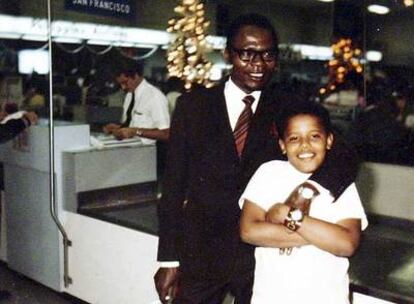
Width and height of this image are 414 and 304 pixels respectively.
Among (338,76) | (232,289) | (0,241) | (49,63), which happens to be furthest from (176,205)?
(338,76)

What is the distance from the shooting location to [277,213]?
1.50 meters

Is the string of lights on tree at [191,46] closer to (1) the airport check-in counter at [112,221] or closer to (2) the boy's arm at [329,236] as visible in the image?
(1) the airport check-in counter at [112,221]

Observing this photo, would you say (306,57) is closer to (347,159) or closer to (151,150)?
(151,150)

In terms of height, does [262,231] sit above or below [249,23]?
below

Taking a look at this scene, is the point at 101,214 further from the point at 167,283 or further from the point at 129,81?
the point at 167,283

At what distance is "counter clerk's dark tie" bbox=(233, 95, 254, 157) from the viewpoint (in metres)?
1.92

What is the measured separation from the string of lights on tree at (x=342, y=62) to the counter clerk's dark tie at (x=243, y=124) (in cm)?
600

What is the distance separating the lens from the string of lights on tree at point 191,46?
Answer: 16.9 ft

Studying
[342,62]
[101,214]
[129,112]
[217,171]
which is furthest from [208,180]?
[342,62]

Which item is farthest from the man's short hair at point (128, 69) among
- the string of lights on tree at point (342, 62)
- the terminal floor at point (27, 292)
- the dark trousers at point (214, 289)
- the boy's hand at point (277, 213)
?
the string of lights on tree at point (342, 62)

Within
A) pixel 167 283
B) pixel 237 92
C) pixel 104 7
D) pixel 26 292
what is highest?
pixel 104 7

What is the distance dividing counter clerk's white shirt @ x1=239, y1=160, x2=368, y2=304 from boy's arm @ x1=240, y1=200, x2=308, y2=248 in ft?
0.09

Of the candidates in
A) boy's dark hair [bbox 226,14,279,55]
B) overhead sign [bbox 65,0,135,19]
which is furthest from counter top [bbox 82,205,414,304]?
overhead sign [bbox 65,0,135,19]

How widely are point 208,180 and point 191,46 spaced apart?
139 inches
